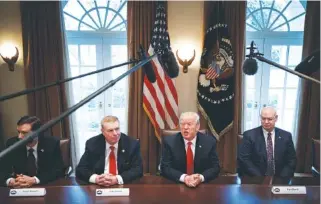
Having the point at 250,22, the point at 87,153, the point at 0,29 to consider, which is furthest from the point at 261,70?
the point at 0,29

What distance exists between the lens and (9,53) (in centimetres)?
341

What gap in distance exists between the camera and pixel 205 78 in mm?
3453

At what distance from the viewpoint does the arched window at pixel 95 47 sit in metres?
3.65

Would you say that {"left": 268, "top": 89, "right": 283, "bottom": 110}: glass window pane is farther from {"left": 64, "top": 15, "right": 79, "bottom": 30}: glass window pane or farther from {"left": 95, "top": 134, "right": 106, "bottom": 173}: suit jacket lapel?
{"left": 64, "top": 15, "right": 79, "bottom": 30}: glass window pane

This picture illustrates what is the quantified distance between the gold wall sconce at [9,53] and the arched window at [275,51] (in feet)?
10.3

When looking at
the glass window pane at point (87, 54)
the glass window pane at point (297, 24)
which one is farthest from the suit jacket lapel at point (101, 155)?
the glass window pane at point (297, 24)

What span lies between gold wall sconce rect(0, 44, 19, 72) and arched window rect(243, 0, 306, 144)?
3.13 m

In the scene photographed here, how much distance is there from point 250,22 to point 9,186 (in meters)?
3.43

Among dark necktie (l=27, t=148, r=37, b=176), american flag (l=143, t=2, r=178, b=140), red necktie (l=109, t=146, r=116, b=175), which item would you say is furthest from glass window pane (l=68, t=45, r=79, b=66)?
red necktie (l=109, t=146, r=116, b=175)

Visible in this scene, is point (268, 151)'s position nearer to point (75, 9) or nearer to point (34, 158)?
point (34, 158)

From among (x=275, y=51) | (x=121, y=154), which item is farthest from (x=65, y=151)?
(x=275, y=51)

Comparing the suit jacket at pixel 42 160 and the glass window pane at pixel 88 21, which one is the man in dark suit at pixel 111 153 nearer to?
the suit jacket at pixel 42 160

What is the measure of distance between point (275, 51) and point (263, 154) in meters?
2.00

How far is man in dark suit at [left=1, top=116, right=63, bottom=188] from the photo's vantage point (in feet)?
6.30
